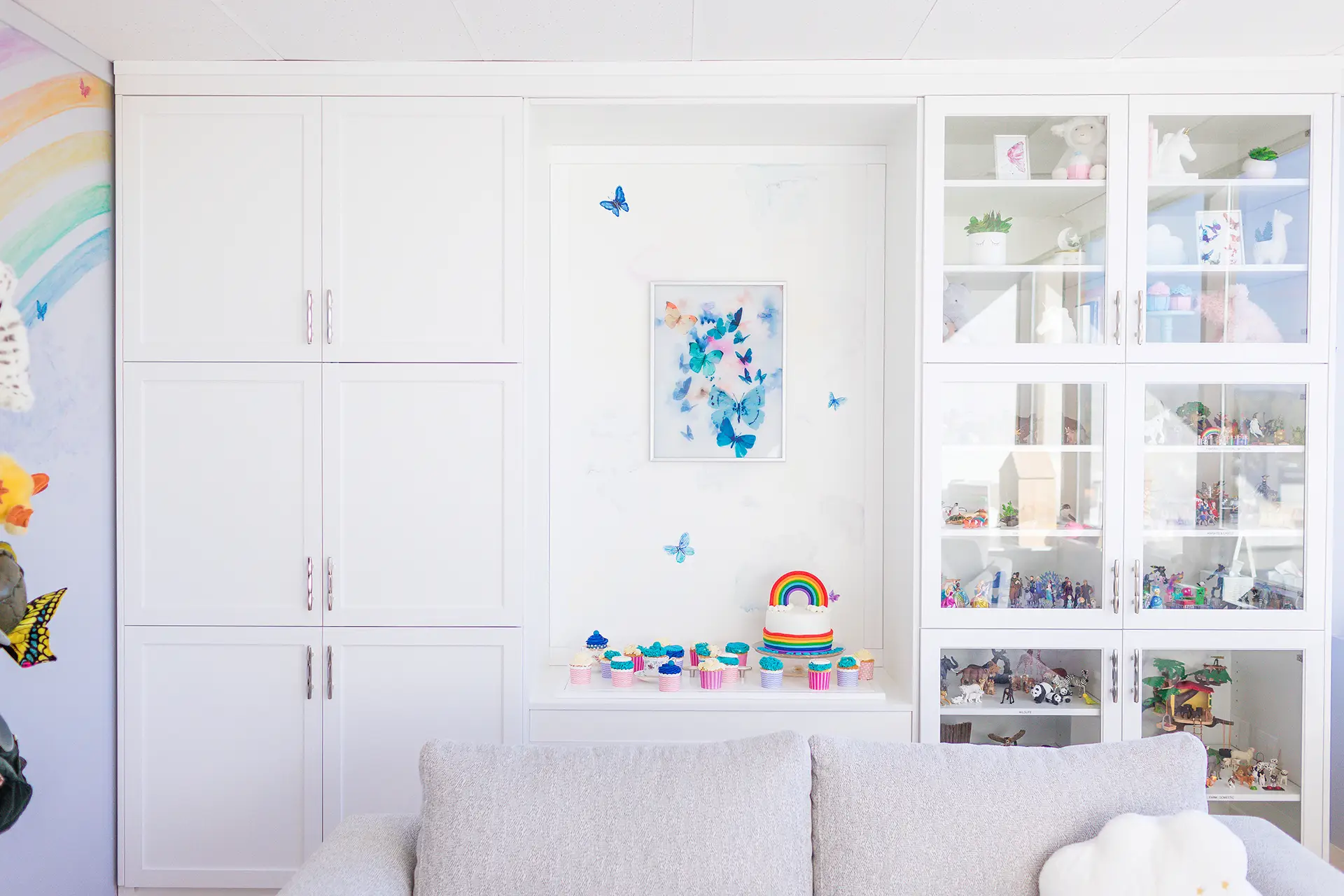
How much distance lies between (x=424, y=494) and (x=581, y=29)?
1.36m

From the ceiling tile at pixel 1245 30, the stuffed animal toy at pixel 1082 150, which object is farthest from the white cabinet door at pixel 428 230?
the ceiling tile at pixel 1245 30

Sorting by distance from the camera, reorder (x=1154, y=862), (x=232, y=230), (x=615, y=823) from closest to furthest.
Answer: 1. (x=1154, y=862)
2. (x=615, y=823)
3. (x=232, y=230)

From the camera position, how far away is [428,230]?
248 cm

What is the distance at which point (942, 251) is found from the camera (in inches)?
99.3

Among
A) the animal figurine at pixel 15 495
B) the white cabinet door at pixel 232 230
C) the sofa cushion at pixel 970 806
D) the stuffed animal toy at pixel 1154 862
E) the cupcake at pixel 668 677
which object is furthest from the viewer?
the cupcake at pixel 668 677

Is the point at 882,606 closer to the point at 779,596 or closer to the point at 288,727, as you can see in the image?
the point at 779,596

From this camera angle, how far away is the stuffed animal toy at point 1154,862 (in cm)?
148

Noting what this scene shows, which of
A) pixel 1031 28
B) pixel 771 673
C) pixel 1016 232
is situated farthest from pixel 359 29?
pixel 771 673

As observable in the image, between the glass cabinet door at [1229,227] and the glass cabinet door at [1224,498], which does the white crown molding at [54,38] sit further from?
the glass cabinet door at [1224,498]

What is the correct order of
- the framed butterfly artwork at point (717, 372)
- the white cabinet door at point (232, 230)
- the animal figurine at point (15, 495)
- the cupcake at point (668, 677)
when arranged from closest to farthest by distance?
the animal figurine at point (15, 495) < the white cabinet door at point (232, 230) < the cupcake at point (668, 677) < the framed butterfly artwork at point (717, 372)

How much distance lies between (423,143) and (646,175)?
2.52ft

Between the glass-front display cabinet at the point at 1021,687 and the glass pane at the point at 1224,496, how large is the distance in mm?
262

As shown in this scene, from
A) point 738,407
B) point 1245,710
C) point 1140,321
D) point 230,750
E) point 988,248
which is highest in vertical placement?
point 988,248

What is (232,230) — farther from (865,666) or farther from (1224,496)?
(1224,496)
